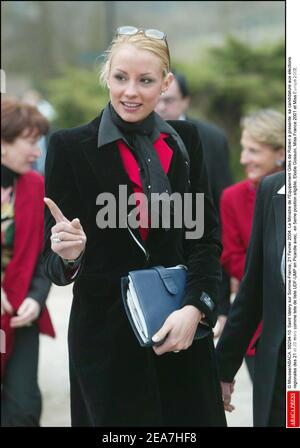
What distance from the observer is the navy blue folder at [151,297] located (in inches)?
111

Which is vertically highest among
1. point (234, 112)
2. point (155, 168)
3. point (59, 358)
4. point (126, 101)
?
point (234, 112)

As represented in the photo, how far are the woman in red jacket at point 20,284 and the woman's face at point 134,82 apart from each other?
1.85 meters

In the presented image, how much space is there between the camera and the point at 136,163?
2.89 m

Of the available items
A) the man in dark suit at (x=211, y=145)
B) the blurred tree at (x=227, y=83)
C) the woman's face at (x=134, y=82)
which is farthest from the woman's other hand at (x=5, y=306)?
the blurred tree at (x=227, y=83)

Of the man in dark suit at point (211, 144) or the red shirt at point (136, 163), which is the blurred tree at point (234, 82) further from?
the red shirt at point (136, 163)

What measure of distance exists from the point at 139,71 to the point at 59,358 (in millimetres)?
4382

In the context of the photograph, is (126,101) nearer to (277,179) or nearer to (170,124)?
(170,124)

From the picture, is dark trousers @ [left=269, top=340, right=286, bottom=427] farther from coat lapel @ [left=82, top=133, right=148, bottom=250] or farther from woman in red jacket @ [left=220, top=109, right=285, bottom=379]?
woman in red jacket @ [left=220, top=109, right=285, bottom=379]

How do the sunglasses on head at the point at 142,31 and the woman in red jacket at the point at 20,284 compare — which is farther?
the woman in red jacket at the point at 20,284

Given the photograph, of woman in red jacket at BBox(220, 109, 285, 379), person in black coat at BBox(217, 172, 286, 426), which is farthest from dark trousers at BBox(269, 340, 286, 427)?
woman in red jacket at BBox(220, 109, 285, 379)

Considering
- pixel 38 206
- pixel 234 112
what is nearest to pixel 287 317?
pixel 38 206

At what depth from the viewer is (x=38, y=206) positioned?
461 cm

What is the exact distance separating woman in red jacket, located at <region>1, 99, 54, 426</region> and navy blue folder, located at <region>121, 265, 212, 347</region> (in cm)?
187

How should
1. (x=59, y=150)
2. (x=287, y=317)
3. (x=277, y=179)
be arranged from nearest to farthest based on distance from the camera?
(x=59, y=150) → (x=287, y=317) → (x=277, y=179)
